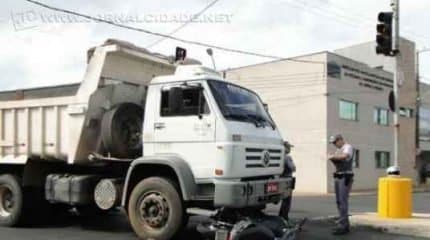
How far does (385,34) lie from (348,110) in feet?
75.5

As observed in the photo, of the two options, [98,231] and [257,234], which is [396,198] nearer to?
[257,234]

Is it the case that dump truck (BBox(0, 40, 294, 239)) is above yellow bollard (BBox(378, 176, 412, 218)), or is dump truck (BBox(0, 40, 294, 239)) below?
above

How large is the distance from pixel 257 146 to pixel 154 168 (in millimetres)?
1822

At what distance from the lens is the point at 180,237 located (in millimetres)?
10477

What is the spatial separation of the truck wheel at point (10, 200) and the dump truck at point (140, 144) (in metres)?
0.02

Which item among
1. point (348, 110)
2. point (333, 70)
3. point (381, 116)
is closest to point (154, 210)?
point (333, 70)

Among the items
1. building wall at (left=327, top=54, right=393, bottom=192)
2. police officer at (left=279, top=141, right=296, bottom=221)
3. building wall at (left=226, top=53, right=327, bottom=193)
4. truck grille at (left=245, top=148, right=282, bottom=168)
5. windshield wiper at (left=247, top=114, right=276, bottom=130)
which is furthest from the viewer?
building wall at (left=327, top=54, right=393, bottom=192)

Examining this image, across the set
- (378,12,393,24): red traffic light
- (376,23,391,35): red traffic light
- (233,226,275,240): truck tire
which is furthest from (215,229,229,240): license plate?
(378,12,393,24): red traffic light

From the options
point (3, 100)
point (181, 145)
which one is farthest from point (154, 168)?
point (3, 100)

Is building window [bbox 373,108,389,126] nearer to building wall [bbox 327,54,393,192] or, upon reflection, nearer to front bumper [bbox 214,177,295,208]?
building wall [bbox 327,54,393,192]

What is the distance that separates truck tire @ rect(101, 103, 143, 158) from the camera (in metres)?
11.4

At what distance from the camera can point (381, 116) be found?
136ft

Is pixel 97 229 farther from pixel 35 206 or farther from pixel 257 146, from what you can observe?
pixel 257 146

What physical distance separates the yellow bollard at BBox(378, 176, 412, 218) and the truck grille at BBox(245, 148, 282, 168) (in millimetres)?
4363
